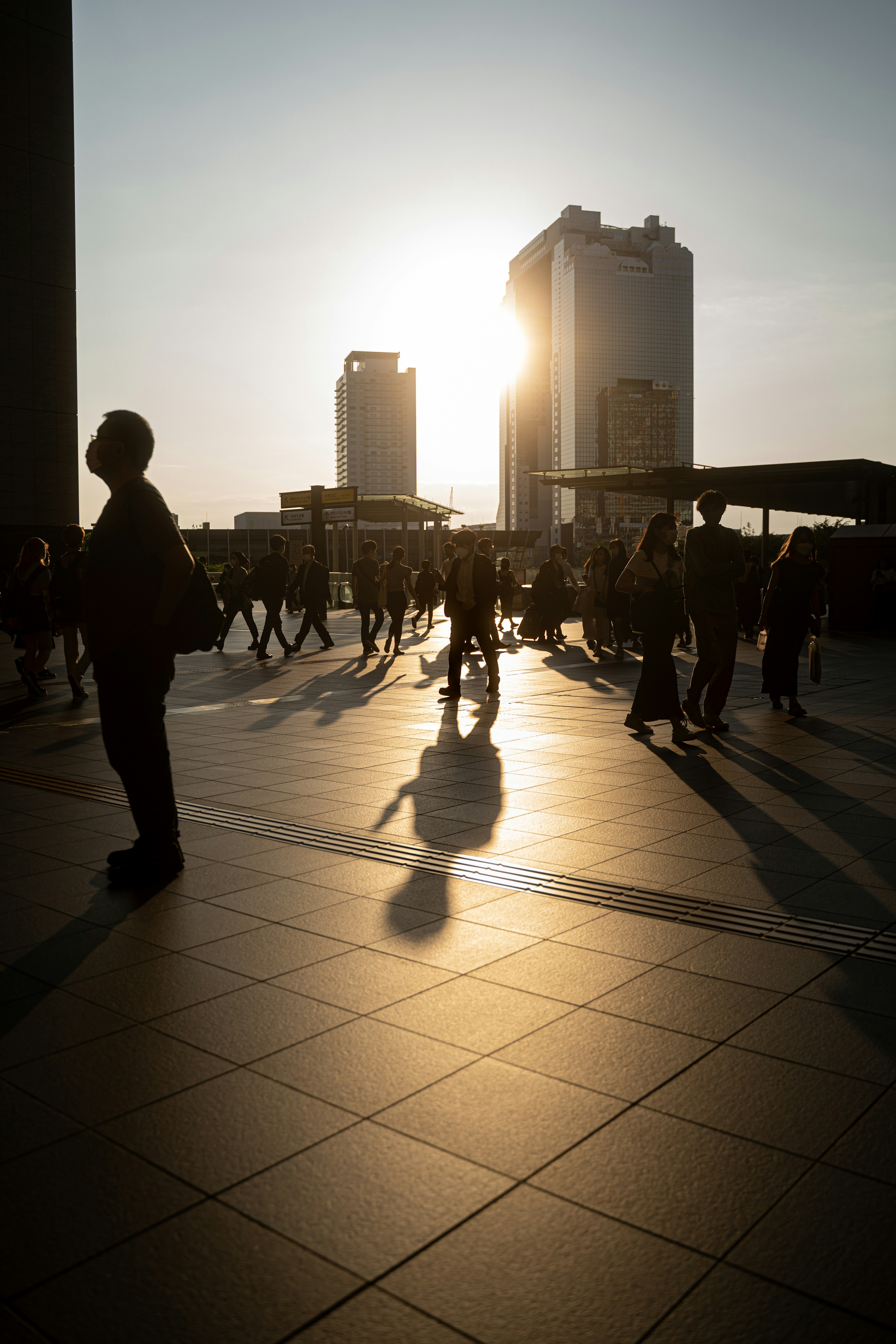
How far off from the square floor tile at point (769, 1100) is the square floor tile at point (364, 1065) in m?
0.56

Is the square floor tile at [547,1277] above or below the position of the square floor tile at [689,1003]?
below

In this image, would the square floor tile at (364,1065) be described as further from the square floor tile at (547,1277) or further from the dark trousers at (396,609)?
the dark trousers at (396,609)

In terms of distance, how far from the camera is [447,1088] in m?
2.63

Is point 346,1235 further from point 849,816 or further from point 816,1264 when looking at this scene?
point 849,816

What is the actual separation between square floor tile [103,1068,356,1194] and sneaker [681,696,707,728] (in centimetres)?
660

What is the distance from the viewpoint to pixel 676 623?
8.18 meters

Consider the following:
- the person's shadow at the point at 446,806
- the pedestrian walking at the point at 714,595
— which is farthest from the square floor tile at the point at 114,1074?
the pedestrian walking at the point at 714,595

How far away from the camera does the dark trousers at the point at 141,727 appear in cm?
438

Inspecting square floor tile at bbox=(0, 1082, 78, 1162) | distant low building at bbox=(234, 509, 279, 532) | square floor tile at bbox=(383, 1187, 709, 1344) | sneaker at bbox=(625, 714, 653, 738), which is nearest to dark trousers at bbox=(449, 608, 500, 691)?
sneaker at bbox=(625, 714, 653, 738)

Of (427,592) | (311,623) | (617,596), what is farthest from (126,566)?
(427,592)

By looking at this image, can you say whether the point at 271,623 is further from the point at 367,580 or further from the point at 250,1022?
the point at 250,1022

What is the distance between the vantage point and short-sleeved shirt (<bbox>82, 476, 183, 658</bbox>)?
14.2ft

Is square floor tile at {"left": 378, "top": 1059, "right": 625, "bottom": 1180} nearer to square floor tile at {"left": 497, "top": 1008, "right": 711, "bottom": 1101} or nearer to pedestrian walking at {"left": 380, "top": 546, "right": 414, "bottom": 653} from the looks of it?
square floor tile at {"left": 497, "top": 1008, "right": 711, "bottom": 1101}

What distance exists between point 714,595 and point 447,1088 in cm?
648
